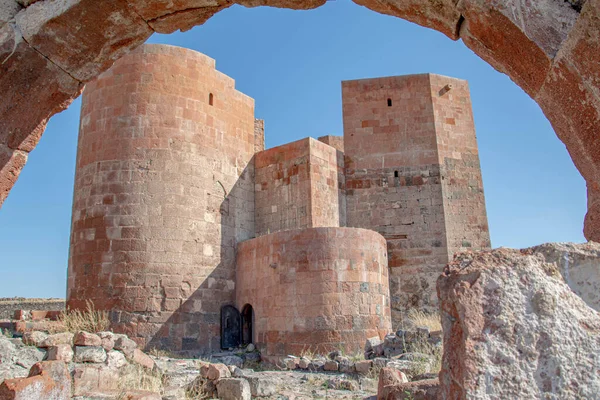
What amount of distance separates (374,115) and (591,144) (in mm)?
12090

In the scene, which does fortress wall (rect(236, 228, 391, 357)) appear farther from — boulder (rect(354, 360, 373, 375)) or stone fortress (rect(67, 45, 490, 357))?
boulder (rect(354, 360, 373, 375))

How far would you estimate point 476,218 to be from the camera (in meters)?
14.3

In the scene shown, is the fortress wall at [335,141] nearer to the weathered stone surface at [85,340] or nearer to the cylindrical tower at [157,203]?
the cylindrical tower at [157,203]

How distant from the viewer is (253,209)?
13656 millimetres

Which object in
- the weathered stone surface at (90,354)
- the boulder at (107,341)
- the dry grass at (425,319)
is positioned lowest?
the weathered stone surface at (90,354)

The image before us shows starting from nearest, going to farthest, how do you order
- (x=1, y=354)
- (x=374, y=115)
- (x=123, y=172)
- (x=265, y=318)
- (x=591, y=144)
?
(x=591, y=144), (x=1, y=354), (x=265, y=318), (x=123, y=172), (x=374, y=115)

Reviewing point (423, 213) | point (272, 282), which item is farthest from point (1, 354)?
point (423, 213)

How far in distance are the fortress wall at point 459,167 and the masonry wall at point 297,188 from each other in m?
2.94

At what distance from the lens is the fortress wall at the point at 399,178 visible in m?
13.7

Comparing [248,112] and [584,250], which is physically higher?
[248,112]

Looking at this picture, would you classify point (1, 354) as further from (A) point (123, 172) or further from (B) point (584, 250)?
(B) point (584, 250)

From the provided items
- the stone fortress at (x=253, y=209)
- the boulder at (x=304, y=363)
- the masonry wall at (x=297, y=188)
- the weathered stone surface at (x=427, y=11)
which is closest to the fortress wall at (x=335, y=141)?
the stone fortress at (x=253, y=209)

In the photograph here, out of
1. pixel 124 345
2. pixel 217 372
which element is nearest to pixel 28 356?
pixel 124 345

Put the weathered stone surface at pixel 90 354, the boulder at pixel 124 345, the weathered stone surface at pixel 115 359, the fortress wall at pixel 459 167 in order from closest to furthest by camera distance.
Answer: the weathered stone surface at pixel 90 354, the weathered stone surface at pixel 115 359, the boulder at pixel 124 345, the fortress wall at pixel 459 167
